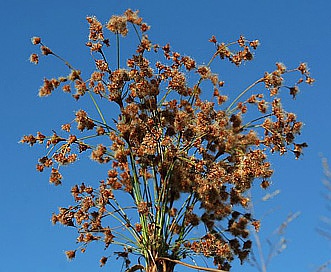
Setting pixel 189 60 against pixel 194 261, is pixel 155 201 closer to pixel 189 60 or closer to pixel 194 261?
pixel 194 261

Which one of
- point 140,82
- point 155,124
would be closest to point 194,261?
point 155,124

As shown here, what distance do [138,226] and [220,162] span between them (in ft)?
1.69

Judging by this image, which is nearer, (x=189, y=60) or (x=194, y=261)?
(x=194, y=261)

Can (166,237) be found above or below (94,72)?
below

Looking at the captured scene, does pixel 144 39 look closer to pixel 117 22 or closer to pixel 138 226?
pixel 117 22

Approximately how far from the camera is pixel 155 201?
3.06 metres

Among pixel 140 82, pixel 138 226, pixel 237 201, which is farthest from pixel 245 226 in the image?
pixel 140 82

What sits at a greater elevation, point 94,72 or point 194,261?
point 94,72

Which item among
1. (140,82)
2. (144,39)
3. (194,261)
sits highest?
(144,39)

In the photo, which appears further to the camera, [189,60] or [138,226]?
[189,60]

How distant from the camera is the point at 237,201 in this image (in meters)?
3.11

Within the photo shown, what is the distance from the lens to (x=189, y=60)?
10.9 ft

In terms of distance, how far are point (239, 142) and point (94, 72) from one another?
0.79 metres

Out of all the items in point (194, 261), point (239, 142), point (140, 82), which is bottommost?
point (194, 261)
